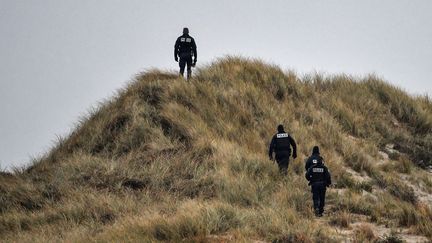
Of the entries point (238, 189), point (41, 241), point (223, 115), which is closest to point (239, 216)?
point (238, 189)

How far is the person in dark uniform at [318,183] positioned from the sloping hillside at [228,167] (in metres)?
0.31

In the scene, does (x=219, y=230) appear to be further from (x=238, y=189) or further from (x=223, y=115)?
(x=223, y=115)

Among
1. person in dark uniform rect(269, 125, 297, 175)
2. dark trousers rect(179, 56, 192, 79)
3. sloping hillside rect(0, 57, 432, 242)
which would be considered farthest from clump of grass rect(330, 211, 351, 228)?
dark trousers rect(179, 56, 192, 79)

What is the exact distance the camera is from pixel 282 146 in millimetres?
14930

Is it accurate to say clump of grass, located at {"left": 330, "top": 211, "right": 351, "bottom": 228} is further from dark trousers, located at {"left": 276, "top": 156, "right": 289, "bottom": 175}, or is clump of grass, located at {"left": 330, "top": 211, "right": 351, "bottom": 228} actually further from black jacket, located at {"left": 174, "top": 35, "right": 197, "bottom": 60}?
black jacket, located at {"left": 174, "top": 35, "right": 197, "bottom": 60}

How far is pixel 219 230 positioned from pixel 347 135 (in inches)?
386

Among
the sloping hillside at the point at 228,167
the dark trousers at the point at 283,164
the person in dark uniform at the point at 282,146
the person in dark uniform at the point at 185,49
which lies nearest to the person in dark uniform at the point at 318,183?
the sloping hillside at the point at 228,167

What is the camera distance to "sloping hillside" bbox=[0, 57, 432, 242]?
1140 centimetres

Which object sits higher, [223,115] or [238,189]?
[223,115]

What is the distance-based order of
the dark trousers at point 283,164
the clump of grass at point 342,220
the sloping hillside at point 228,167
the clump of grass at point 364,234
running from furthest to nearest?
the dark trousers at point 283,164 < the clump of grass at point 342,220 < the sloping hillside at point 228,167 < the clump of grass at point 364,234

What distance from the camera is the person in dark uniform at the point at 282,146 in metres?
14.9

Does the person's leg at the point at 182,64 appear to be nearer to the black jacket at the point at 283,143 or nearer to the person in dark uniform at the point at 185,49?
the person in dark uniform at the point at 185,49

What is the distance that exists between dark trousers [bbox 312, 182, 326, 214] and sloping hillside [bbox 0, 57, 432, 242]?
1.00ft

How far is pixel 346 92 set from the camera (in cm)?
2238
